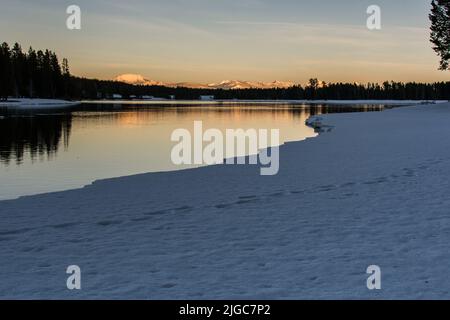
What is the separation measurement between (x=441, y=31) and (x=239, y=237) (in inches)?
2266

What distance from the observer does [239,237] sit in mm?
8148

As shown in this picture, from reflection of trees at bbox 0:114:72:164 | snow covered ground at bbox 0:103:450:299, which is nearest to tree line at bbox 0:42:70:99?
reflection of trees at bbox 0:114:72:164

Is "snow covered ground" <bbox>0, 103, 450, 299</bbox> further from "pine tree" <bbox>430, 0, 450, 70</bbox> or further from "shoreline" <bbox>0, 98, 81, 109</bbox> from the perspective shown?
"shoreline" <bbox>0, 98, 81, 109</bbox>

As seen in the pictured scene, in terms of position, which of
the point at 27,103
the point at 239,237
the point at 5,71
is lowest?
the point at 239,237

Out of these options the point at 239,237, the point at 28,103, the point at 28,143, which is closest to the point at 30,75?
the point at 28,103

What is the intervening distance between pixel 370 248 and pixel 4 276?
5609mm

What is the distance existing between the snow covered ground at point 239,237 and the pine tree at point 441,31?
48.1 metres

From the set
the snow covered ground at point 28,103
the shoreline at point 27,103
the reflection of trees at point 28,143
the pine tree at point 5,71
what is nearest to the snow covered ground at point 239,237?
the reflection of trees at point 28,143

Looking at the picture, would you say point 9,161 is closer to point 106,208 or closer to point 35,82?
point 106,208

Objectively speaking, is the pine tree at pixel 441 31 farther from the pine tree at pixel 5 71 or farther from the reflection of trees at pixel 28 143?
the pine tree at pixel 5 71

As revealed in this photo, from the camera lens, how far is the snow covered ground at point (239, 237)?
5.93 m

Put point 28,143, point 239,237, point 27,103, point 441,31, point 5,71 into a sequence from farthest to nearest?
point 27,103, point 5,71, point 441,31, point 28,143, point 239,237

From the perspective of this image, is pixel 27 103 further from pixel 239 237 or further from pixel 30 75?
pixel 239 237

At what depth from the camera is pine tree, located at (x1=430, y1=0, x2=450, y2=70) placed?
182 ft
